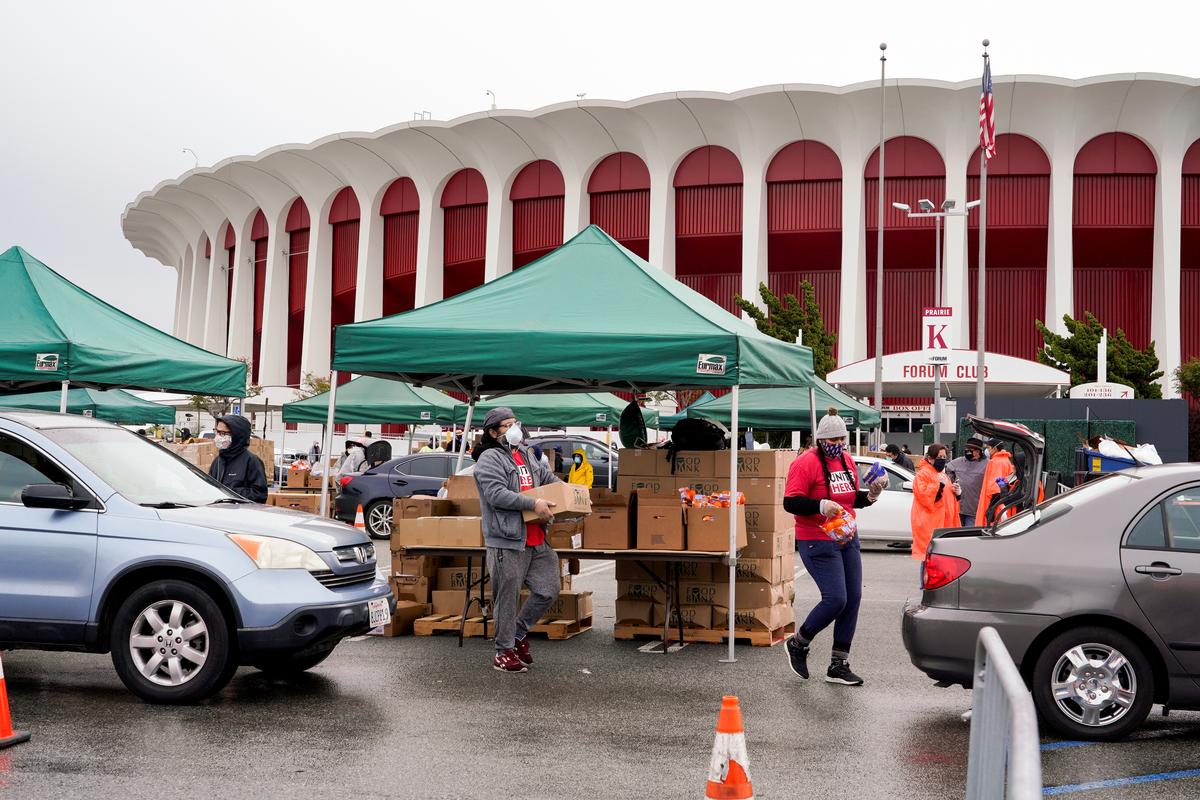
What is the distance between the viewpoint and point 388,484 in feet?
76.2

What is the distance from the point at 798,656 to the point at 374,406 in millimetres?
17514

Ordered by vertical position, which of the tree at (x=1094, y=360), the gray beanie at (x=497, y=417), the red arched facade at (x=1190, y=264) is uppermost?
the red arched facade at (x=1190, y=264)

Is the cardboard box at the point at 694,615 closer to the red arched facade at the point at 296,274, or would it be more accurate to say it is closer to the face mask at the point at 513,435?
the face mask at the point at 513,435

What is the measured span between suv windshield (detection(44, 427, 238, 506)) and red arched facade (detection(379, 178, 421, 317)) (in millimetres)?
47879

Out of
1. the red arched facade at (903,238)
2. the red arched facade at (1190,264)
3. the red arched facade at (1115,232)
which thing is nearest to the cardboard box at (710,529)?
the red arched facade at (903,238)

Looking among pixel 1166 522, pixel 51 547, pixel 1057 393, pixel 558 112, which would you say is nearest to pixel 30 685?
pixel 51 547

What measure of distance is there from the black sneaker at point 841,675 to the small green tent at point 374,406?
17.0m

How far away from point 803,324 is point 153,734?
122 feet

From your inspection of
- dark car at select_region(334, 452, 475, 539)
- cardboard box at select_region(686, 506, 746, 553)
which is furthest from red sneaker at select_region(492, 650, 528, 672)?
dark car at select_region(334, 452, 475, 539)

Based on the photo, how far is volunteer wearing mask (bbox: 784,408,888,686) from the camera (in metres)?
8.92

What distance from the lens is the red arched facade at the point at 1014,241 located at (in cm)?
4816

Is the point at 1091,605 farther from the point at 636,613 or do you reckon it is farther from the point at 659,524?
the point at 636,613

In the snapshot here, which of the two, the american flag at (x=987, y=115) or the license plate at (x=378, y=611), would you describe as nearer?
the license plate at (x=378, y=611)

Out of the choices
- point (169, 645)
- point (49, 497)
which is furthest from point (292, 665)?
point (49, 497)
